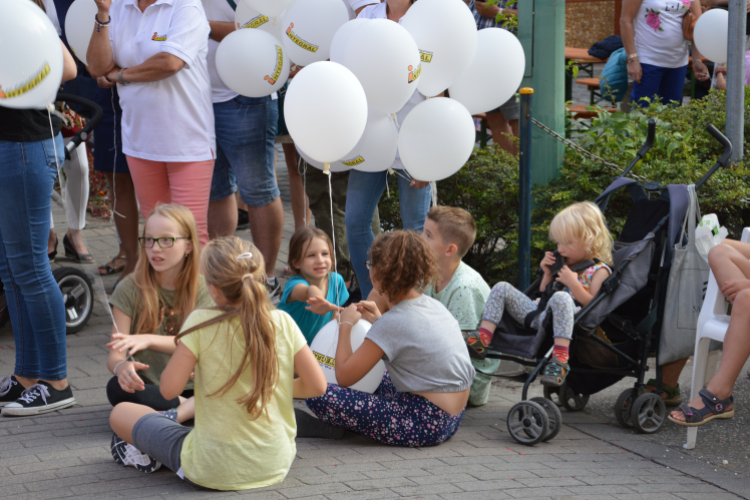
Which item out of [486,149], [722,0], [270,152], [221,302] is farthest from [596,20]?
[221,302]

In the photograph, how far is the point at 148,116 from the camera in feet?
15.3

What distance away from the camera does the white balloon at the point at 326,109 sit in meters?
3.82

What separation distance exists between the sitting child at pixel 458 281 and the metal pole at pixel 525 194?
2.96 feet

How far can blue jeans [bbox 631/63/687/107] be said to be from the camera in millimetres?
7691

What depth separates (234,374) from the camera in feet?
9.89

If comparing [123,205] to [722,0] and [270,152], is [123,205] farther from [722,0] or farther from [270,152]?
[722,0]

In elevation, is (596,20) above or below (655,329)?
above

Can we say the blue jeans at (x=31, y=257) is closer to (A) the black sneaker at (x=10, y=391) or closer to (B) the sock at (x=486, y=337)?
(A) the black sneaker at (x=10, y=391)

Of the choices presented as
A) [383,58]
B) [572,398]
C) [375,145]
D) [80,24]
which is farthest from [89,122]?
[572,398]

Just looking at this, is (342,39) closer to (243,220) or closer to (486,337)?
(486,337)

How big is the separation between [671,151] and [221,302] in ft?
12.0

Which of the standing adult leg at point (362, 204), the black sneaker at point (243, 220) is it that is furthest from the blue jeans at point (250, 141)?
the black sneaker at point (243, 220)

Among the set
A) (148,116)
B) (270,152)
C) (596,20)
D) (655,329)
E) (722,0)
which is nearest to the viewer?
(655,329)

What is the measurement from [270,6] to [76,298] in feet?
7.07
